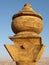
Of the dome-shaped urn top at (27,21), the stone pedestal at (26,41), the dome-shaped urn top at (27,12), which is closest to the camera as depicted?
the stone pedestal at (26,41)

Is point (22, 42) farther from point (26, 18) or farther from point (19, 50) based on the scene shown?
point (26, 18)

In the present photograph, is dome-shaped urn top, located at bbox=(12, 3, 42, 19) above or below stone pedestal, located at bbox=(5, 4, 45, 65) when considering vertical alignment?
above

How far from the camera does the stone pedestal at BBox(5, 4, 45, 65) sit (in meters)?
6.92

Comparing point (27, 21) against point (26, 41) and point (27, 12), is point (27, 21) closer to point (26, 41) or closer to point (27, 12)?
point (27, 12)

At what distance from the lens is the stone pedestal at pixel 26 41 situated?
22.7 ft

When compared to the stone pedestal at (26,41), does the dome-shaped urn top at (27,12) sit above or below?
above

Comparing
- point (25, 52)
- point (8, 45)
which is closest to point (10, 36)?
point (8, 45)

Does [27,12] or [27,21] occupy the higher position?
[27,12]

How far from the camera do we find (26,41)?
7105 millimetres

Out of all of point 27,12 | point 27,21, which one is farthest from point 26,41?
point 27,12

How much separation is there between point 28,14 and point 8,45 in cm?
131

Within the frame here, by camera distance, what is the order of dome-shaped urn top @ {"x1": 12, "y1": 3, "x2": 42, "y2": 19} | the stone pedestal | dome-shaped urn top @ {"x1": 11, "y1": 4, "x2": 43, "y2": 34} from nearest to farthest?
the stone pedestal, dome-shaped urn top @ {"x1": 11, "y1": 4, "x2": 43, "y2": 34}, dome-shaped urn top @ {"x1": 12, "y1": 3, "x2": 42, "y2": 19}

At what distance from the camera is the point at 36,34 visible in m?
7.17

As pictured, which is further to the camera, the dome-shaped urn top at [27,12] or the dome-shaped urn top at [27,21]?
the dome-shaped urn top at [27,12]
